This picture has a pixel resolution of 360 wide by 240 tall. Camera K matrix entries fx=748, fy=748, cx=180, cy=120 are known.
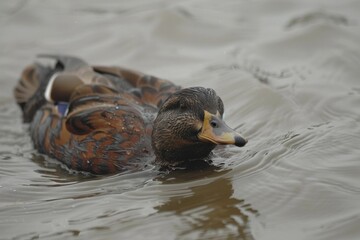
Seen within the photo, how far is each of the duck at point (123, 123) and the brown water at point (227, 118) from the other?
195 millimetres

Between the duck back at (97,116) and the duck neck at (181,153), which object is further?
the duck back at (97,116)

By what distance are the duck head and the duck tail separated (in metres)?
2.15

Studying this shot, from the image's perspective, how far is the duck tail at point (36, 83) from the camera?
28.5 ft

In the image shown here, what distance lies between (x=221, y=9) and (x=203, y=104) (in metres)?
6.19

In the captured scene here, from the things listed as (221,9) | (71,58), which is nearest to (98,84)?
(71,58)

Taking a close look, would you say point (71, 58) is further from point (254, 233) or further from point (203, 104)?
point (254, 233)

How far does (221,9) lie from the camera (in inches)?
482

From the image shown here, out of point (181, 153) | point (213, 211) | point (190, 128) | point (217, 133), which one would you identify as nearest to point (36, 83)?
point (181, 153)

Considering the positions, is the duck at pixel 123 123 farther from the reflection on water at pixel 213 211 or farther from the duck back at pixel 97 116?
the reflection on water at pixel 213 211

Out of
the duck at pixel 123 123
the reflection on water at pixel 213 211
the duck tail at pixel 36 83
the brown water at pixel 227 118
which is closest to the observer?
the reflection on water at pixel 213 211

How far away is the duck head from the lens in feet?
20.2

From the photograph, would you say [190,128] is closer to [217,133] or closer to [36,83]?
[217,133]

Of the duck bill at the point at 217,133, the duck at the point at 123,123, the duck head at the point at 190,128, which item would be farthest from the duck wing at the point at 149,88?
the duck bill at the point at 217,133

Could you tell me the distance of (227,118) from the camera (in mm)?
8242
